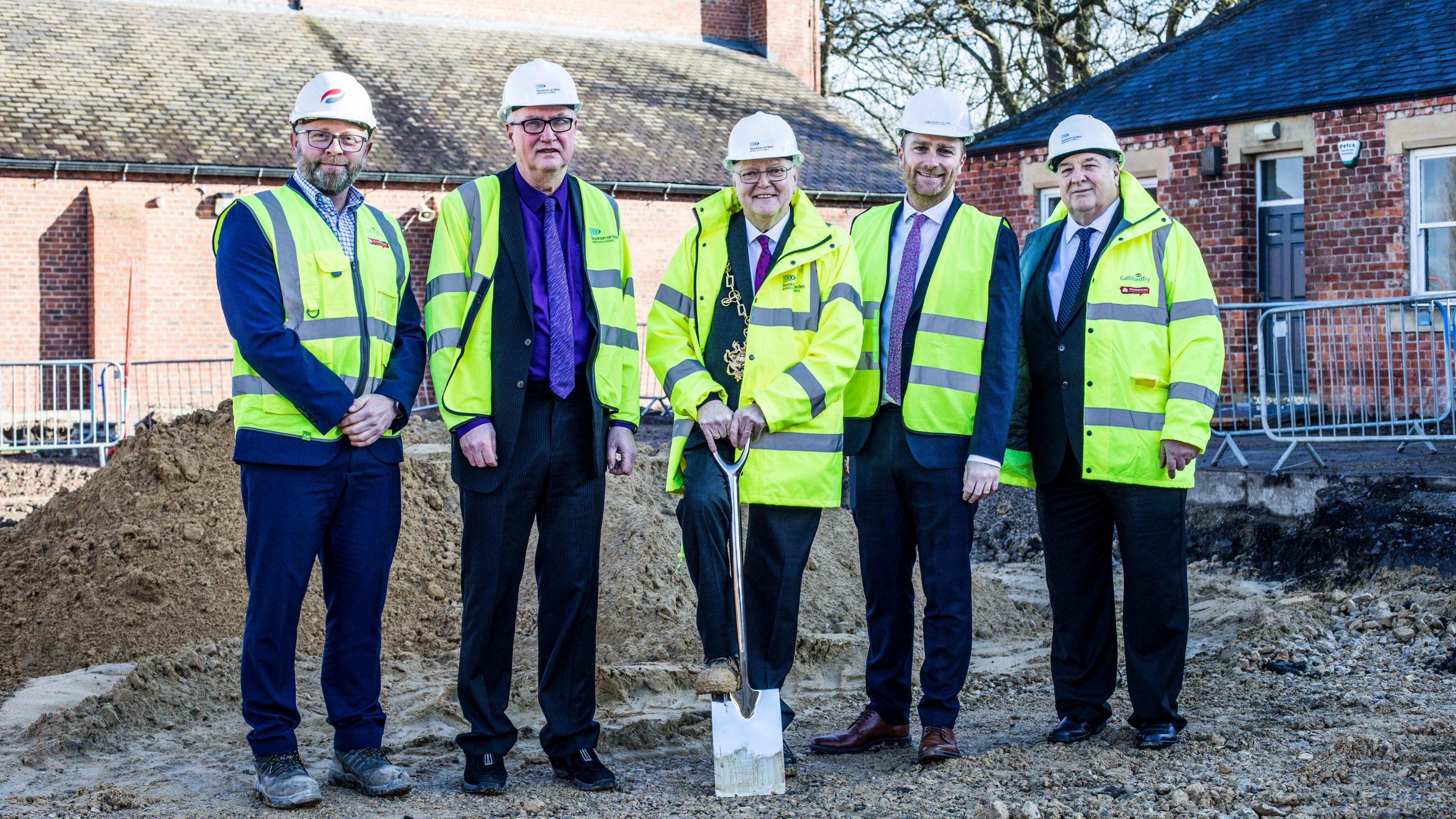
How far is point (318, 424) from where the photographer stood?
15.0 feet

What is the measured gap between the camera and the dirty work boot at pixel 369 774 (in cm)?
470

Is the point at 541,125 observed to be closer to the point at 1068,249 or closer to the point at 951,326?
the point at 951,326

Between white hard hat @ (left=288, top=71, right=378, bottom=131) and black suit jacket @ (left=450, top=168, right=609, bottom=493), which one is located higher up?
white hard hat @ (left=288, top=71, right=378, bottom=131)

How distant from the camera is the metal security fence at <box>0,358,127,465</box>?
1504 cm

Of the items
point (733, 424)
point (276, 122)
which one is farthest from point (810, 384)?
point (276, 122)

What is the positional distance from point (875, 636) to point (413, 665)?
9.57ft

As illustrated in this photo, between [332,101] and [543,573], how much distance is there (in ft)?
6.11

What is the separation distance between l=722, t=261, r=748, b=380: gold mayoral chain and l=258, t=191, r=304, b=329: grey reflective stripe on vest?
1.53 meters

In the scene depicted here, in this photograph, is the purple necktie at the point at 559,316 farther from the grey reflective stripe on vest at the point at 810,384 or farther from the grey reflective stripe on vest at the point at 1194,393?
the grey reflective stripe on vest at the point at 1194,393

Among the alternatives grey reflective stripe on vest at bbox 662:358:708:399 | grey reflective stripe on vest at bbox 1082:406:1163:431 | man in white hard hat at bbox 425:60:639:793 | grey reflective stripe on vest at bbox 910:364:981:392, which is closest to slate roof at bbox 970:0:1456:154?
grey reflective stripe on vest at bbox 1082:406:1163:431

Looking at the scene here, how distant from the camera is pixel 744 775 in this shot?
468cm

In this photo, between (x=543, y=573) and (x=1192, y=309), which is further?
(x=1192, y=309)

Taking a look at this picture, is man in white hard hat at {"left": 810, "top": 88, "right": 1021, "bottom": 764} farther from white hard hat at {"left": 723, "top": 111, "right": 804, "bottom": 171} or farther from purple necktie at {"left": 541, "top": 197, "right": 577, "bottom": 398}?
purple necktie at {"left": 541, "top": 197, "right": 577, "bottom": 398}

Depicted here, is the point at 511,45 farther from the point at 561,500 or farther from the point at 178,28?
the point at 561,500
